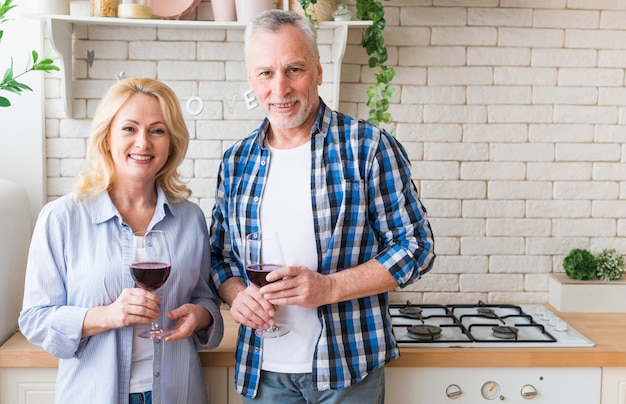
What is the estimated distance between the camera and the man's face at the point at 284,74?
201 centimetres

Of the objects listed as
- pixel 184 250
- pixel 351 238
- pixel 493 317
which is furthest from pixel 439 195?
pixel 184 250

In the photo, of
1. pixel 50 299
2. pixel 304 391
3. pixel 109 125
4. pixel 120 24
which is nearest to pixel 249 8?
pixel 120 24

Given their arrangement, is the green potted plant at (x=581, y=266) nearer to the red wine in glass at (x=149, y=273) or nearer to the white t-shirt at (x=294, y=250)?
the white t-shirt at (x=294, y=250)

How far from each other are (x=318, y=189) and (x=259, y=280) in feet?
1.11

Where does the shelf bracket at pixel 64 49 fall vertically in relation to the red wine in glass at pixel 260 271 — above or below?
above

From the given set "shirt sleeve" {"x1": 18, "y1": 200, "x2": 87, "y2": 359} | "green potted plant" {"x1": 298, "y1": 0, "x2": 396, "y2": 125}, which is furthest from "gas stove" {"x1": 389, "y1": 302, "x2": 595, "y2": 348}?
"shirt sleeve" {"x1": 18, "y1": 200, "x2": 87, "y2": 359}

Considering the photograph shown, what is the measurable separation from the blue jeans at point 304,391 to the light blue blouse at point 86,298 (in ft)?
0.76

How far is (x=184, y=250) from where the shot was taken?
2111 millimetres

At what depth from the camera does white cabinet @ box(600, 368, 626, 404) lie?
2443mm

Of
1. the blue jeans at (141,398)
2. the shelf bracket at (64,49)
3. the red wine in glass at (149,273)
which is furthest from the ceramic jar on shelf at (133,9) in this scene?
the blue jeans at (141,398)

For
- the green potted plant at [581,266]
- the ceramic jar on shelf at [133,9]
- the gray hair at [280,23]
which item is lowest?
the green potted plant at [581,266]

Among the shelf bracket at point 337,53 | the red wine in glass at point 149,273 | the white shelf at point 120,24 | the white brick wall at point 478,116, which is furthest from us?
the white brick wall at point 478,116

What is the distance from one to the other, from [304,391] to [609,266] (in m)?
1.53

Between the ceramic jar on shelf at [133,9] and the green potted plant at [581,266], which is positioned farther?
the green potted plant at [581,266]
